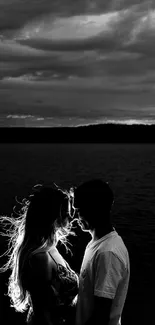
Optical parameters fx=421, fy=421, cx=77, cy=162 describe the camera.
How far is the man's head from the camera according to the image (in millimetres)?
2957

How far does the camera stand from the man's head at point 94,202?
2957mm

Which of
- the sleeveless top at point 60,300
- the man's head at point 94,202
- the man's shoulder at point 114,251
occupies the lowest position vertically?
the sleeveless top at point 60,300

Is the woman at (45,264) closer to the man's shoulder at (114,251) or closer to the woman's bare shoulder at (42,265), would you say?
the woman's bare shoulder at (42,265)

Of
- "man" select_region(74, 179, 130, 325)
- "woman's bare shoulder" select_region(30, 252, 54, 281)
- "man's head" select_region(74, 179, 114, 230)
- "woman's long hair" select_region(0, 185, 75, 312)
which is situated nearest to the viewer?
"man" select_region(74, 179, 130, 325)

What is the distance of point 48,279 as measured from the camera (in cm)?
325

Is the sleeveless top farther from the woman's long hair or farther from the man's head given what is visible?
the man's head

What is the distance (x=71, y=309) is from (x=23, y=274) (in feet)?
1.55

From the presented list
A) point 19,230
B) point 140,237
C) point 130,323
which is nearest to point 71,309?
point 19,230

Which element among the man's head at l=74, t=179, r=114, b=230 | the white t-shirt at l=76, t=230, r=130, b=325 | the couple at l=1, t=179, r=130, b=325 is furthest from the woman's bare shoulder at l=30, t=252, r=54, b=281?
the man's head at l=74, t=179, r=114, b=230

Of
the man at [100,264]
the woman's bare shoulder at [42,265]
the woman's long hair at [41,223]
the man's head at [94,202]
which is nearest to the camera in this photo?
the man at [100,264]

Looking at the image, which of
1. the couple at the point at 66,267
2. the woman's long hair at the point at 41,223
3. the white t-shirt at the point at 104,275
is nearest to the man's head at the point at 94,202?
the couple at the point at 66,267

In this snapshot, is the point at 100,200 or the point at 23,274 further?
the point at 23,274

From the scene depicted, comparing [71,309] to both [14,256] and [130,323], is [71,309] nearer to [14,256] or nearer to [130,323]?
[14,256]

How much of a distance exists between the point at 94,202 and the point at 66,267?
0.80 metres
